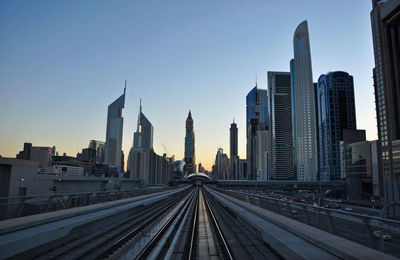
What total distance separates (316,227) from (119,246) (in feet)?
29.8

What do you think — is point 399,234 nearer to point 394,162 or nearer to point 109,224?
point 109,224

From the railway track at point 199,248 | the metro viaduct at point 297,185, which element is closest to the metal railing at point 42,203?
the railway track at point 199,248

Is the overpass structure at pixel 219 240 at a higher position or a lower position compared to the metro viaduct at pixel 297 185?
higher

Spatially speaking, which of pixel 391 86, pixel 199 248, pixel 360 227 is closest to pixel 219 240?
pixel 199 248

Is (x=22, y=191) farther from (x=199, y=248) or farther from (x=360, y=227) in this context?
(x=360, y=227)

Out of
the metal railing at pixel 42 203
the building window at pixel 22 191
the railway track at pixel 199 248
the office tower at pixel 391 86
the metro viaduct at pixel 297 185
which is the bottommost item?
the metro viaduct at pixel 297 185

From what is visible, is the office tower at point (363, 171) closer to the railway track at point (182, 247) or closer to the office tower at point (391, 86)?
the office tower at point (391, 86)

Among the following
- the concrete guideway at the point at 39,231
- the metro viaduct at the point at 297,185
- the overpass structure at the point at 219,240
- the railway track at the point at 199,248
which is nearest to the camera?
the overpass structure at the point at 219,240

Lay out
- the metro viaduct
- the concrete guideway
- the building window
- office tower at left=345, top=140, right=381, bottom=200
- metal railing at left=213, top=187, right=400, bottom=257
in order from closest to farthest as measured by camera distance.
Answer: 1. metal railing at left=213, top=187, right=400, bottom=257
2. the concrete guideway
3. the building window
4. office tower at left=345, top=140, right=381, bottom=200
5. the metro viaduct

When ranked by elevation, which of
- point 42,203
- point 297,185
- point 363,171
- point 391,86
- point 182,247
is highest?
point 391,86

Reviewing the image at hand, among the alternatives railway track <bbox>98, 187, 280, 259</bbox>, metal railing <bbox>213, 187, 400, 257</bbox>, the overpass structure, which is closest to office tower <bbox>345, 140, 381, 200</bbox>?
railway track <bbox>98, 187, 280, 259</bbox>

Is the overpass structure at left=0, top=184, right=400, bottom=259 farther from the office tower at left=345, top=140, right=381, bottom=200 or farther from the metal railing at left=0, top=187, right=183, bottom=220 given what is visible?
the office tower at left=345, top=140, right=381, bottom=200

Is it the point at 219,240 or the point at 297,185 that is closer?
the point at 219,240

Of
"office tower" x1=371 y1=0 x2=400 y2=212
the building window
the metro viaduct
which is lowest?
the metro viaduct
